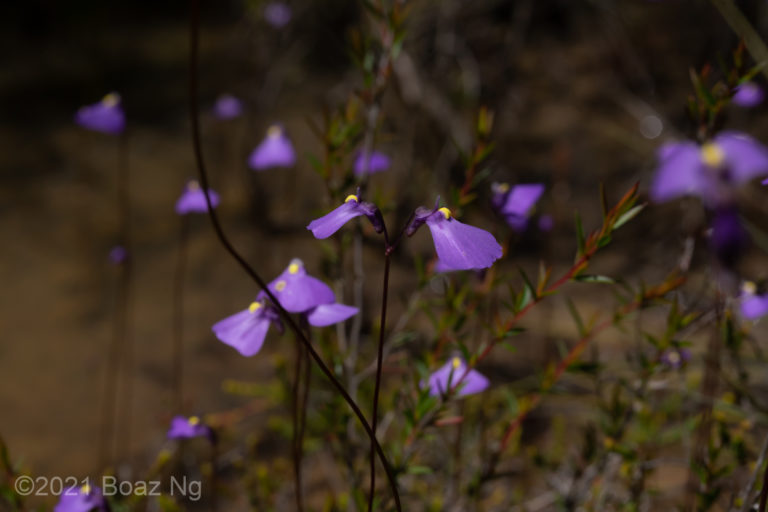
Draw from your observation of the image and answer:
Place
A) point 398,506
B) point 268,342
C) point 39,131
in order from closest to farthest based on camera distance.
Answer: point 398,506 → point 268,342 → point 39,131

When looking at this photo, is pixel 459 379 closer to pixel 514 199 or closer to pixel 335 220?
pixel 514 199

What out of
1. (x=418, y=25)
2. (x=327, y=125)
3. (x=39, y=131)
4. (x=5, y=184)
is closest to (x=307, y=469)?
(x=327, y=125)

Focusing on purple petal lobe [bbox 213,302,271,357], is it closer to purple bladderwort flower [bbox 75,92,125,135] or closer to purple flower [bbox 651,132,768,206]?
purple flower [bbox 651,132,768,206]

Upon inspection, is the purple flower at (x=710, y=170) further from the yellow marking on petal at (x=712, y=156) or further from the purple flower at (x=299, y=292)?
the purple flower at (x=299, y=292)

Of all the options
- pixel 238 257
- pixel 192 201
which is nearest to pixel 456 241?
pixel 238 257

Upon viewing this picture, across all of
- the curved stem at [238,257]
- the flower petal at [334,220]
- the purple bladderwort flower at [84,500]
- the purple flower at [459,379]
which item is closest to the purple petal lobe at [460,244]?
the flower petal at [334,220]

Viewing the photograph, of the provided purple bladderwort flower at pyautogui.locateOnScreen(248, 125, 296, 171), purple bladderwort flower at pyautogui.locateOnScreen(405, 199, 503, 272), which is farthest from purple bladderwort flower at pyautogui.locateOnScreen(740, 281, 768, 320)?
purple bladderwort flower at pyautogui.locateOnScreen(248, 125, 296, 171)

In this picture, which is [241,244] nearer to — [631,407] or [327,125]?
[327,125]
